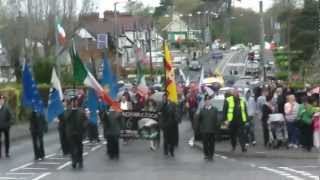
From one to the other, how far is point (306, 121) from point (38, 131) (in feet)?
22.7

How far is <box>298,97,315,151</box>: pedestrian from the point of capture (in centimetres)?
2420

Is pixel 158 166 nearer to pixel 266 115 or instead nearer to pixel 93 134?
pixel 266 115

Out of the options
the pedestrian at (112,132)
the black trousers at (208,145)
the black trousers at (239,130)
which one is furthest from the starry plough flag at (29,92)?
the black trousers at (239,130)

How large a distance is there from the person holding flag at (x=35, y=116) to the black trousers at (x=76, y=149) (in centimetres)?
303

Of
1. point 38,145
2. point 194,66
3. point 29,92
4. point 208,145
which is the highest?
point 29,92

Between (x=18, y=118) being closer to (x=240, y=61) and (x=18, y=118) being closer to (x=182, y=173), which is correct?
(x=182, y=173)

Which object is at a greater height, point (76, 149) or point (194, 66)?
point (194, 66)

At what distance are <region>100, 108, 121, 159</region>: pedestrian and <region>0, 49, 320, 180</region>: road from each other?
30 centimetres

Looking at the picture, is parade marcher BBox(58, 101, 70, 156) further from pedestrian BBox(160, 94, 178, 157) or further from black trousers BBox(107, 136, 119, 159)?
pedestrian BBox(160, 94, 178, 157)

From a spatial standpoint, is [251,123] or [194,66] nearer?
[251,123]

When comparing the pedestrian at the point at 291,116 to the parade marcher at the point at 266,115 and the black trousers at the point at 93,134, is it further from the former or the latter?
the black trousers at the point at 93,134

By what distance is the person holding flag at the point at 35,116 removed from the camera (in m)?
23.6

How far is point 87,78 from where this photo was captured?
23562 millimetres

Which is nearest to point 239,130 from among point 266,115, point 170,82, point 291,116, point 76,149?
point 266,115
